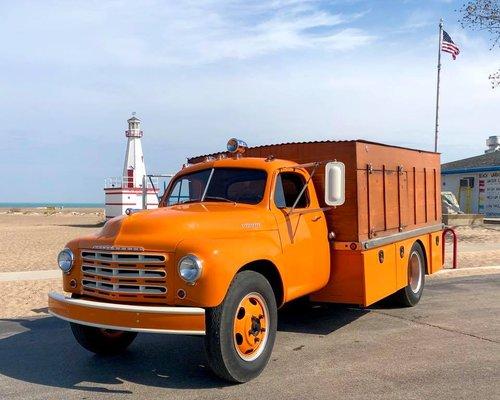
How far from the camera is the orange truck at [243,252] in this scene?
476cm

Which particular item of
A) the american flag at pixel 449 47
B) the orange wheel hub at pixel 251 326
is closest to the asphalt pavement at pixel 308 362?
→ the orange wheel hub at pixel 251 326

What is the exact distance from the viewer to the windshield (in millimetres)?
6094

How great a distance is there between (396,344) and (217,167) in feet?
9.44

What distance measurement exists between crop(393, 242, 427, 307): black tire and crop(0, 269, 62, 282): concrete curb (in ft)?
24.9

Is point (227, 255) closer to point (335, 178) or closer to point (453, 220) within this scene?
point (335, 178)

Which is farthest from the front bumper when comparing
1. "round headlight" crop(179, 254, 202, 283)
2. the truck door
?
the truck door

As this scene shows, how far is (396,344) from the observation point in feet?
20.9

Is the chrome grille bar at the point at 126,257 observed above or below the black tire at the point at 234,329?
above

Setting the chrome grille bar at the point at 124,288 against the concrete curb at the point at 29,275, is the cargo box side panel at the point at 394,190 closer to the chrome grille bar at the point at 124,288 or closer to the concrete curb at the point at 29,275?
the chrome grille bar at the point at 124,288

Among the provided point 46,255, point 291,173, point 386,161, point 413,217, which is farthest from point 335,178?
point 46,255

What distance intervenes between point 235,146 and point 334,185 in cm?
173

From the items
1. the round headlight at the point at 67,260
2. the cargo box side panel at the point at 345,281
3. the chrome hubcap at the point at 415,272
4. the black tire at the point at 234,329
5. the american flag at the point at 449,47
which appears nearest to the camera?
the black tire at the point at 234,329

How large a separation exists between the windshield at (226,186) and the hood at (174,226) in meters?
0.39

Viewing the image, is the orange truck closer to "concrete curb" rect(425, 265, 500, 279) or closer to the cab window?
the cab window
